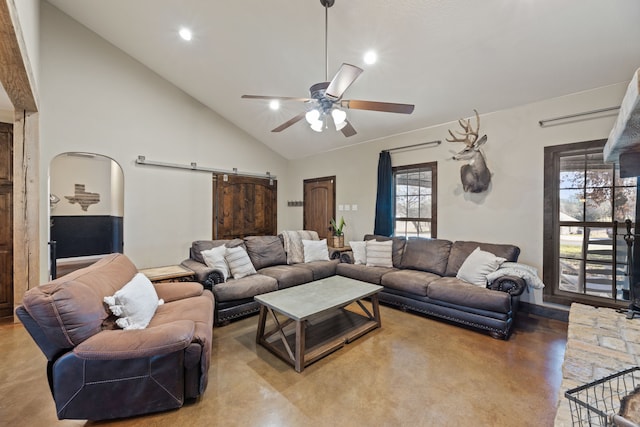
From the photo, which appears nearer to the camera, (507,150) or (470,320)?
(470,320)

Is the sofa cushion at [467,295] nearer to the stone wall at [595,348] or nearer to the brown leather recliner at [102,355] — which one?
the stone wall at [595,348]

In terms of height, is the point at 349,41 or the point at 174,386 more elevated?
the point at 349,41

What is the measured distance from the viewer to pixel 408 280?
3.54 meters

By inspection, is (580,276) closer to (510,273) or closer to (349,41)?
(510,273)

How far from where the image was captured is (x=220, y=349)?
2.63 m

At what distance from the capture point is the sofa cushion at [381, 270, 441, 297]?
3.42 meters

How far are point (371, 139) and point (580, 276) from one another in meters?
3.54

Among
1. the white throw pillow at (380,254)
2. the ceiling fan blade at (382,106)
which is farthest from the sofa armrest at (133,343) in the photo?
the white throw pillow at (380,254)

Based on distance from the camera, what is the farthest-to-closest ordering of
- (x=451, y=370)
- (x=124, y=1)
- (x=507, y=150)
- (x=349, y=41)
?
(x=507, y=150) < (x=124, y=1) < (x=349, y=41) < (x=451, y=370)

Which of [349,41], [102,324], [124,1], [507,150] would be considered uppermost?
[124,1]

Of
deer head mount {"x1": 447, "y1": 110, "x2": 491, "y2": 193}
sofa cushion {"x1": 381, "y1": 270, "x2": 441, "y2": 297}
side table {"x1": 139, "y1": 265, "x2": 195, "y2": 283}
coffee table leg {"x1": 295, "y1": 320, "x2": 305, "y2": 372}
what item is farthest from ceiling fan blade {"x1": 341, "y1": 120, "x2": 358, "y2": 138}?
side table {"x1": 139, "y1": 265, "x2": 195, "y2": 283}

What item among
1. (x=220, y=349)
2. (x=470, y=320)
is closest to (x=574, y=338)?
(x=470, y=320)

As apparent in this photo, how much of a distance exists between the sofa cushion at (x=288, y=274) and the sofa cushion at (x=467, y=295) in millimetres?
1723

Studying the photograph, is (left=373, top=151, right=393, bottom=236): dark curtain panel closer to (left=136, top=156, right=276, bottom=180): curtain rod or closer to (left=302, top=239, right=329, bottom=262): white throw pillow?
(left=302, top=239, right=329, bottom=262): white throw pillow
